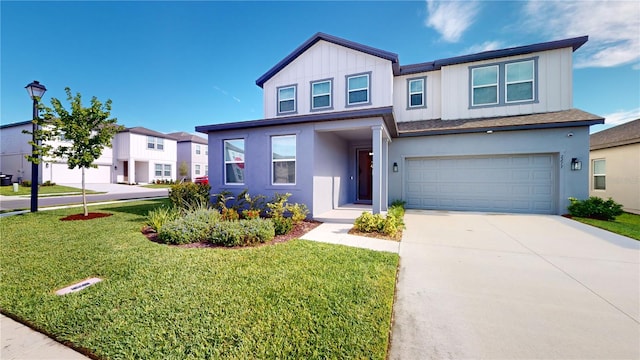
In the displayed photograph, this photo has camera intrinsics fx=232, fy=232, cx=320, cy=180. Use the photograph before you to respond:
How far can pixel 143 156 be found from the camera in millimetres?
26438

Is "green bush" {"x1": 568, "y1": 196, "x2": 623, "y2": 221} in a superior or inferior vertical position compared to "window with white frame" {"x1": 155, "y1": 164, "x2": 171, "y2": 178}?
inferior

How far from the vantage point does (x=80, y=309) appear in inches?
104

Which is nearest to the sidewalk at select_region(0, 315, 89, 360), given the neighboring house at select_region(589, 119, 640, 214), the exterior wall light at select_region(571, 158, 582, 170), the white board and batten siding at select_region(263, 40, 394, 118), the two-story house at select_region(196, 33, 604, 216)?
the two-story house at select_region(196, 33, 604, 216)

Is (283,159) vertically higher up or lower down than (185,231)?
higher up

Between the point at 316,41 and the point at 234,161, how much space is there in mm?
7188

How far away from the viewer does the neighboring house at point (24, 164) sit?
21594 millimetres

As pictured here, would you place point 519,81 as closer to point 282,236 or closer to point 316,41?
point 316,41

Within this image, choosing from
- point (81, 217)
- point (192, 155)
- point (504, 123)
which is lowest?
point (81, 217)

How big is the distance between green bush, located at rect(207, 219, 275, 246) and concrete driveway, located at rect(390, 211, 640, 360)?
3.00 meters

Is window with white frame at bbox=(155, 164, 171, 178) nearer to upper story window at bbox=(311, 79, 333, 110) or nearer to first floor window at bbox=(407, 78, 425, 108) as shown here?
upper story window at bbox=(311, 79, 333, 110)

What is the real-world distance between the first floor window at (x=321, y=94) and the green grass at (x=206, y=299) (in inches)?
318

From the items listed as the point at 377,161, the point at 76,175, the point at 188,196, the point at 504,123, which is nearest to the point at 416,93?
the point at 504,123

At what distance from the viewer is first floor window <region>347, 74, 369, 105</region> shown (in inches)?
416

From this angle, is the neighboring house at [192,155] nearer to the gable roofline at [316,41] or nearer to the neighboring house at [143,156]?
the neighboring house at [143,156]
